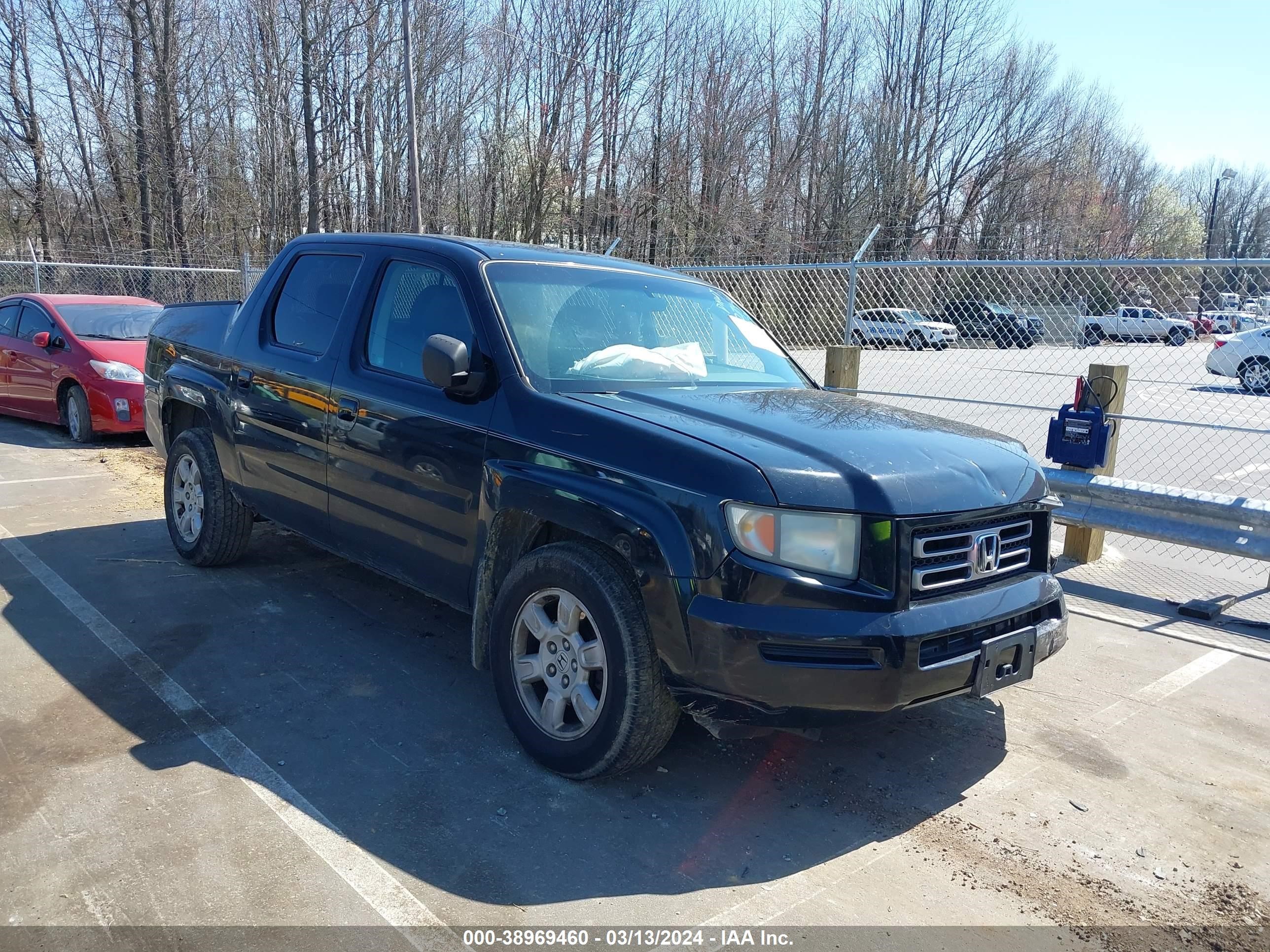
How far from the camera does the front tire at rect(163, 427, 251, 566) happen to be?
18.0 ft

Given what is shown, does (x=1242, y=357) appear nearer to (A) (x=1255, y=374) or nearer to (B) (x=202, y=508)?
(A) (x=1255, y=374)

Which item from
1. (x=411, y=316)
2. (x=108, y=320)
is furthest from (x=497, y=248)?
(x=108, y=320)

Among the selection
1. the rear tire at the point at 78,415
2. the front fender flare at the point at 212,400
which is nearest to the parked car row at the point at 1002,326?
the front fender flare at the point at 212,400

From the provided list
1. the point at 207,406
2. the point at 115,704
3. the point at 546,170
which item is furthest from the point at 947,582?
the point at 546,170

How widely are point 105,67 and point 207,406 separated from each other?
28686 mm

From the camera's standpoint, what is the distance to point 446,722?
12.7 ft

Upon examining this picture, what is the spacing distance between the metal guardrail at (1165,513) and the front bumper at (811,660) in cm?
316

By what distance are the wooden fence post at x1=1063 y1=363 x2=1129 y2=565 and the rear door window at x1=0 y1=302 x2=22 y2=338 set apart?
11.2 meters

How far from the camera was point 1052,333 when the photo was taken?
720 cm

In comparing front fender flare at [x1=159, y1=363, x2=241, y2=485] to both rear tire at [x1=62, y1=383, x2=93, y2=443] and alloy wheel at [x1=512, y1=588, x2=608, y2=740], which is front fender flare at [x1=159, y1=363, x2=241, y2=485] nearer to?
alloy wheel at [x1=512, y1=588, x2=608, y2=740]

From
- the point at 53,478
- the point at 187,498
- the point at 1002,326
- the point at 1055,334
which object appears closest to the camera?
the point at 187,498

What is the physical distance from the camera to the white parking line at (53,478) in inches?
320

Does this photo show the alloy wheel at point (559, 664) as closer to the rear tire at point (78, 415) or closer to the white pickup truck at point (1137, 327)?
the white pickup truck at point (1137, 327)

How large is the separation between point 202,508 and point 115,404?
201 inches
